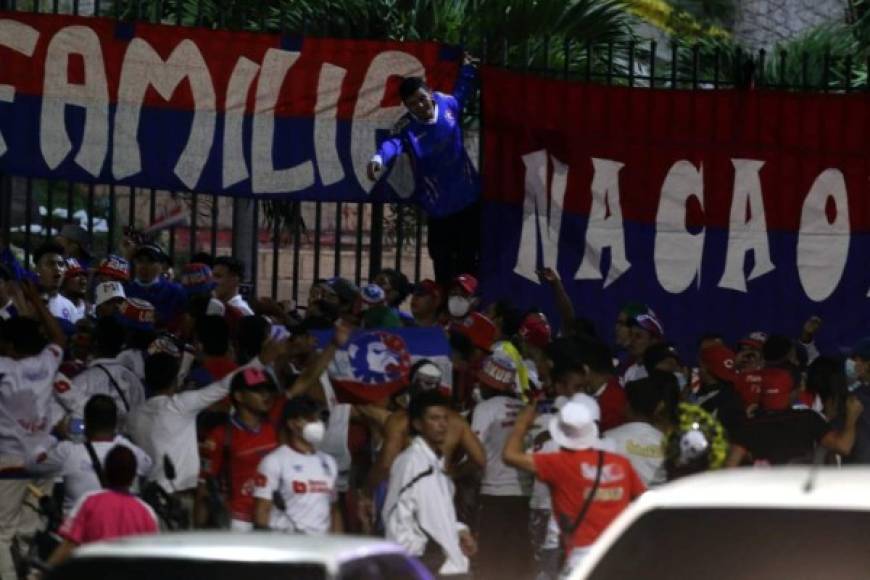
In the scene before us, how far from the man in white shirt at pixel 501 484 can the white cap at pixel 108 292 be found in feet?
10.4

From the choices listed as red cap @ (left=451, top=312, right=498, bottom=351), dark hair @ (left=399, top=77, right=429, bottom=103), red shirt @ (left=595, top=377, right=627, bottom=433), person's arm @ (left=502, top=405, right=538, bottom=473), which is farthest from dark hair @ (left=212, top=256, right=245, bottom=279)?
Answer: person's arm @ (left=502, top=405, right=538, bottom=473)

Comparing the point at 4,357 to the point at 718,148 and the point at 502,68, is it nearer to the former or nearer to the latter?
the point at 502,68

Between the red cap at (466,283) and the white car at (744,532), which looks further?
the red cap at (466,283)

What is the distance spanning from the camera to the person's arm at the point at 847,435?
11422 mm

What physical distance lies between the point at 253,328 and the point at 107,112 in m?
3.13

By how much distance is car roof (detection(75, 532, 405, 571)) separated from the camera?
266 inches

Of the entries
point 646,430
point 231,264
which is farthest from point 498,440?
point 231,264

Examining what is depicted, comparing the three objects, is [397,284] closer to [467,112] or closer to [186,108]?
[467,112]

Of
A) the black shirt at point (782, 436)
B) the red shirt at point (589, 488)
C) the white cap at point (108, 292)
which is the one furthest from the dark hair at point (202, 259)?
the red shirt at point (589, 488)

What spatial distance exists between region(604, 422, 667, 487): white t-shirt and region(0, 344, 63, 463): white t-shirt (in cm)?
307

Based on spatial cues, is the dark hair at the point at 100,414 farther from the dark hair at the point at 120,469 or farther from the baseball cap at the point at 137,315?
the baseball cap at the point at 137,315

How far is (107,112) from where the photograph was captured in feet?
47.8

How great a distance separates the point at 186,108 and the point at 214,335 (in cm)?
302

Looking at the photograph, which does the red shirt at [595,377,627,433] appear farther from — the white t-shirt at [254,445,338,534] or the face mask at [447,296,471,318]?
the face mask at [447,296,471,318]
